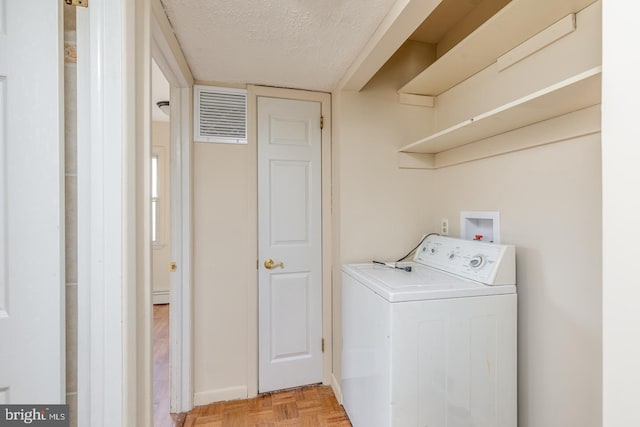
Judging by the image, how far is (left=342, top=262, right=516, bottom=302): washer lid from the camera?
1.20 m

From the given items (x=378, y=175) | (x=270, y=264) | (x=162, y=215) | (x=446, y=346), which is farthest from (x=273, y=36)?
(x=162, y=215)

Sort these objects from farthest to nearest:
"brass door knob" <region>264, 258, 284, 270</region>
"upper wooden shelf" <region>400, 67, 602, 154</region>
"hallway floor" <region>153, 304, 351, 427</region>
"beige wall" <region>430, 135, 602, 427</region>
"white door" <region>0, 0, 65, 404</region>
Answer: "brass door knob" <region>264, 258, 284, 270</region>, "hallway floor" <region>153, 304, 351, 427</region>, "beige wall" <region>430, 135, 602, 427</region>, "upper wooden shelf" <region>400, 67, 602, 154</region>, "white door" <region>0, 0, 65, 404</region>

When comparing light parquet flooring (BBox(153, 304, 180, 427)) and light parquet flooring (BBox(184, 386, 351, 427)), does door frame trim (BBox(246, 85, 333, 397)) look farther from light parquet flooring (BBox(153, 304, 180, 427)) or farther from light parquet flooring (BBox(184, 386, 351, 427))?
light parquet flooring (BBox(153, 304, 180, 427))

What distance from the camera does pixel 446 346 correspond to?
121 cm

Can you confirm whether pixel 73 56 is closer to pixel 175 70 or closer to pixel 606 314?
pixel 175 70

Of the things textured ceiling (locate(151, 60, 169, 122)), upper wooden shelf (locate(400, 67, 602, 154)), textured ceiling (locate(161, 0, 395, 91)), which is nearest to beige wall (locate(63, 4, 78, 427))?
textured ceiling (locate(161, 0, 395, 91))

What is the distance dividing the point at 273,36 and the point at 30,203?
1.24 m

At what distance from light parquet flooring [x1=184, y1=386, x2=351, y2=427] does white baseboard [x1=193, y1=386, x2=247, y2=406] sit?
28mm

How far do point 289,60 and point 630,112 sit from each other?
1552mm

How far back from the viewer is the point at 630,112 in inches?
19.6

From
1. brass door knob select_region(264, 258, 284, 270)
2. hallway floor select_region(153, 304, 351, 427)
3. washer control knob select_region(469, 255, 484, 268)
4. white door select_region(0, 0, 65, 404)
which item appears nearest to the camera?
white door select_region(0, 0, 65, 404)

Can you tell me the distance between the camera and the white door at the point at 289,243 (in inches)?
78.4

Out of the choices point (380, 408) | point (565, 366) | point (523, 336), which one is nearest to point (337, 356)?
point (380, 408)

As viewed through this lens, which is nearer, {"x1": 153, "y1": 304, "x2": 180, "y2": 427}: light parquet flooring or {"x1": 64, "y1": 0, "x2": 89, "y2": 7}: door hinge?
{"x1": 64, "y1": 0, "x2": 89, "y2": 7}: door hinge
